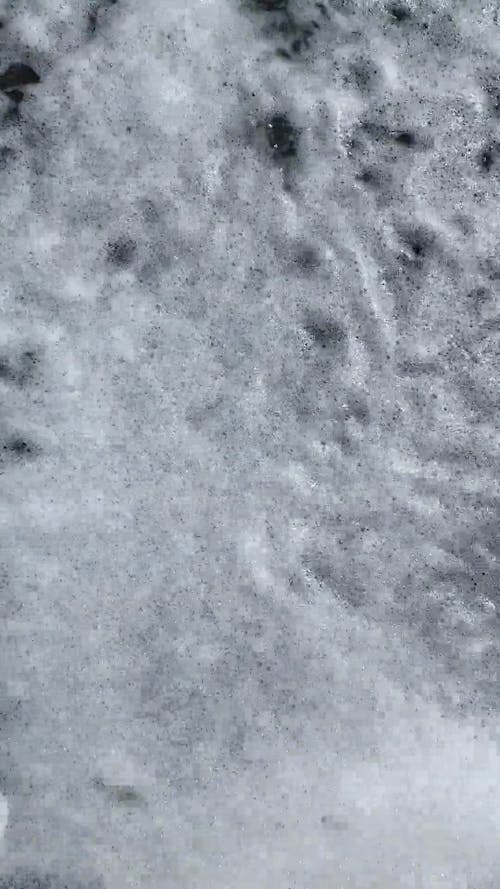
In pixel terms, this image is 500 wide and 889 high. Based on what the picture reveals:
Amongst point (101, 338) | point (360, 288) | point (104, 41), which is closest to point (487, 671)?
point (360, 288)

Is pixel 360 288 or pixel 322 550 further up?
pixel 360 288

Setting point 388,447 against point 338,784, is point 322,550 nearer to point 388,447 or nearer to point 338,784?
point 388,447

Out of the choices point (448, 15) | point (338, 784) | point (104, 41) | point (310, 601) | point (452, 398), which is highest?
point (448, 15)

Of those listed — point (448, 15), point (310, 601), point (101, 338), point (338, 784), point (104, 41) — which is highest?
point (448, 15)

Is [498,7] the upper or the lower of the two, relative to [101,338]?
upper

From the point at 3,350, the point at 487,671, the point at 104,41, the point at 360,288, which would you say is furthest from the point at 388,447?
the point at 104,41

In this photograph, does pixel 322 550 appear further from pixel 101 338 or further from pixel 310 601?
pixel 101 338
